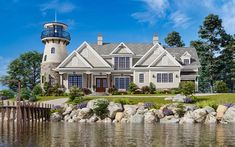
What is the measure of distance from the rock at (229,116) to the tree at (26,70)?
44699 millimetres

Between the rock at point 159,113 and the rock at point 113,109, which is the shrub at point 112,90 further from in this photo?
the rock at point 159,113

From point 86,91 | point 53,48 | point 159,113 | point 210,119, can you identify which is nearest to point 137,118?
point 159,113

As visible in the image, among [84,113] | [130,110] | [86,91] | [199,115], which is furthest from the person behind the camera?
[86,91]

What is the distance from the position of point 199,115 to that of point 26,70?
146 feet

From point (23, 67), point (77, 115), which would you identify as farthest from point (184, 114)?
point (23, 67)

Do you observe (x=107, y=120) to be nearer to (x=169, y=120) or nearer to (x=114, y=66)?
(x=169, y=120)

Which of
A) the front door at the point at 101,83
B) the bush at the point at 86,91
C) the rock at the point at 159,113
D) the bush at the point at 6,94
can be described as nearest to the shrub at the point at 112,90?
the front door at the point at 101,83

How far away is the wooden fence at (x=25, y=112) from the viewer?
31391mm

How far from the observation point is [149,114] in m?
32.0

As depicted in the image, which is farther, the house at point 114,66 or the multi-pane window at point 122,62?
the multi-pane window at point 122,62

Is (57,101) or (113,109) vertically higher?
(57,101)

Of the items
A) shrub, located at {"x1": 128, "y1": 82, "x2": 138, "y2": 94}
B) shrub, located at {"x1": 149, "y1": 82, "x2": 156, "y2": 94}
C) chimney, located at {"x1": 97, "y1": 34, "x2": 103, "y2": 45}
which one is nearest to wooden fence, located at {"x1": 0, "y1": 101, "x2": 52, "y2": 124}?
shrub, located at {"x1": 128, "y1": 82, "x2": 138, "y2": 94}

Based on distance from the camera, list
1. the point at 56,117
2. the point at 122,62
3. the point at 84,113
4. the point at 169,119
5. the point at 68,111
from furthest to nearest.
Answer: the point at 122,62 < the point at 68,111 < the point at 56,117 < the point at 84,113 < the point at 169,119

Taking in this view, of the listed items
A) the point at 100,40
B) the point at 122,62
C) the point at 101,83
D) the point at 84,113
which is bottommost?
the point at 84,113
